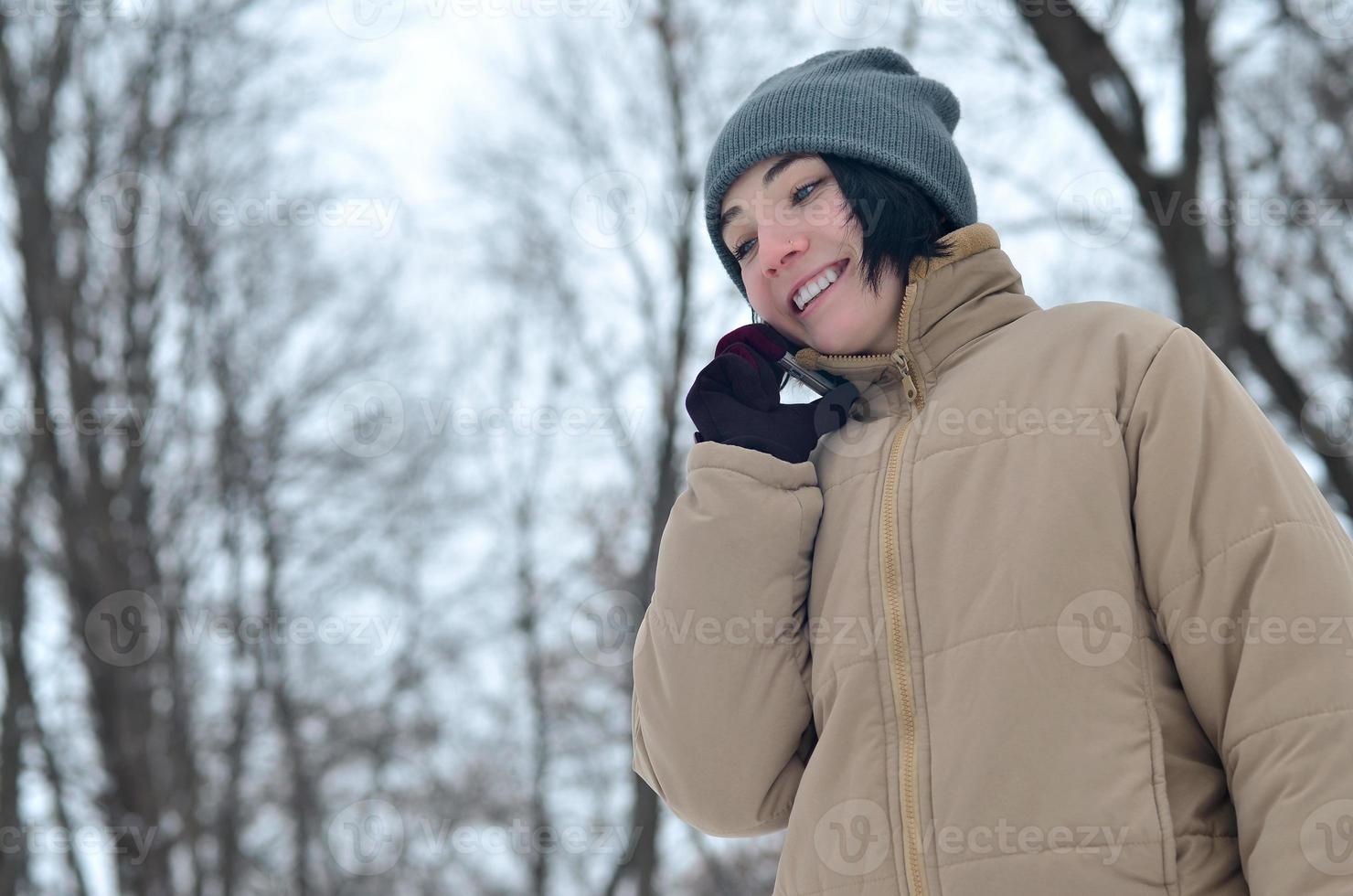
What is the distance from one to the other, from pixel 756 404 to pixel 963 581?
473 millimetres

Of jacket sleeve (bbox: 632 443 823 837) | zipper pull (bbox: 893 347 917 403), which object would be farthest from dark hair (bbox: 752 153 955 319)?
jacket sleeve (bbox: 632 443 823 837)

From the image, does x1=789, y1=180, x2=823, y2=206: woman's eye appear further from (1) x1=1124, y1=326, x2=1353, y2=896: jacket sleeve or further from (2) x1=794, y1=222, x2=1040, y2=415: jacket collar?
(1) x1=1124, y1=326, x2=1353, y2=896: jacket sleeve

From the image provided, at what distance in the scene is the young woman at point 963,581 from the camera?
1380 millimetres

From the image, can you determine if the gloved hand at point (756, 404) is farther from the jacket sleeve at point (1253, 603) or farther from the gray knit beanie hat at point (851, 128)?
the jacket sleeve at point (1253, 603)

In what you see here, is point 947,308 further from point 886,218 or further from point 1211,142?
point 1211,142

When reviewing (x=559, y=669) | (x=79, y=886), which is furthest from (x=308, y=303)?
(x=79, y=886)

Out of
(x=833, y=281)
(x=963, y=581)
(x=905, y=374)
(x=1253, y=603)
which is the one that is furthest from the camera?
(x=833, y=281)

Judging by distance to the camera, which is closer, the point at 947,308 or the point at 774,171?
the point at 947,308

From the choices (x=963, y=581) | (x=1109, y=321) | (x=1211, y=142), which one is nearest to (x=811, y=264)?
(x=1109, y=321)

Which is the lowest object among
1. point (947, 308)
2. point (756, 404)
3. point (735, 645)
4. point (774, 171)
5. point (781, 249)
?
point (735, 645)

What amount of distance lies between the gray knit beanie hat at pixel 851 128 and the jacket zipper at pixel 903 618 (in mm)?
215

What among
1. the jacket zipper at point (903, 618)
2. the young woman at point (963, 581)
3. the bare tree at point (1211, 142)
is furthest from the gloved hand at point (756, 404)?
the bare tree at point (1211, 142)

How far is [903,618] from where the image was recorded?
157 centimetres

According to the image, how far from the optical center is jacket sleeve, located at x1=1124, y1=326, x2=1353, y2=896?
1.30m
